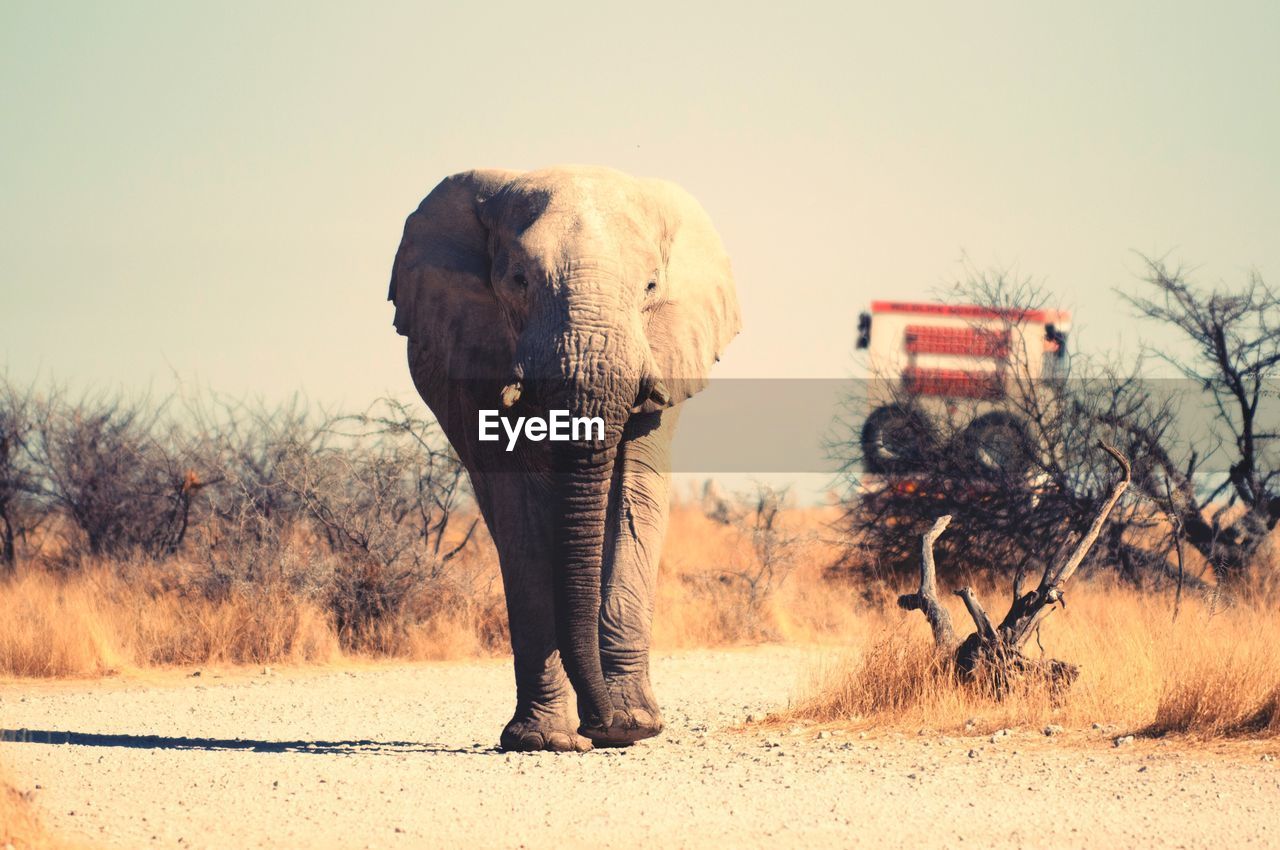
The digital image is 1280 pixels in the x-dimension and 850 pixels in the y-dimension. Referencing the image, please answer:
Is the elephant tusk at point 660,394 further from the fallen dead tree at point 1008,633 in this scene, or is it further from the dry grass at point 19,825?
the dry grass at point 19,825

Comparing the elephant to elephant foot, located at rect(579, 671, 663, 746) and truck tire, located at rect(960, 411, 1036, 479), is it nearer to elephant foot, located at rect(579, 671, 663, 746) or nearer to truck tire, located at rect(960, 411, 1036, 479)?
elephant foot, located at rect(579, 671, 663, 746)

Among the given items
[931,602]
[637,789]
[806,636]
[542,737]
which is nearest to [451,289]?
[542,737]

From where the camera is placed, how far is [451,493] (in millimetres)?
18359

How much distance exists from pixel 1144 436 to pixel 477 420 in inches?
408

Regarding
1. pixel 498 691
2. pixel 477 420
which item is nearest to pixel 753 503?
pixel 498 691

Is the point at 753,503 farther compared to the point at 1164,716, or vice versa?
the point at 753,503

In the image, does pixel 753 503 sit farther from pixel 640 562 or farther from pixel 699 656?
pixel 640 562

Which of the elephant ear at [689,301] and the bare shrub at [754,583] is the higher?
the elephant ear at [689,301]

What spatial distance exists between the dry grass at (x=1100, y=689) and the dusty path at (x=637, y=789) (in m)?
0.40

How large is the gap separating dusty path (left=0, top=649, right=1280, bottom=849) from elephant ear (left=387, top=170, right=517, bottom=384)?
2284 millimetres

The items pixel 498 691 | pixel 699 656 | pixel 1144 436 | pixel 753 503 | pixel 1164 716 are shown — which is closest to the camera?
pixel 1164 716

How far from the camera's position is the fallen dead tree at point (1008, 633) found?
10.2 m

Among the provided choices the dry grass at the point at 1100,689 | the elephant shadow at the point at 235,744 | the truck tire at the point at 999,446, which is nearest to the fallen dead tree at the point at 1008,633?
the dry grass at the point at 1100,689

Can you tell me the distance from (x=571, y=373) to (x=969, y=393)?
12453mm
